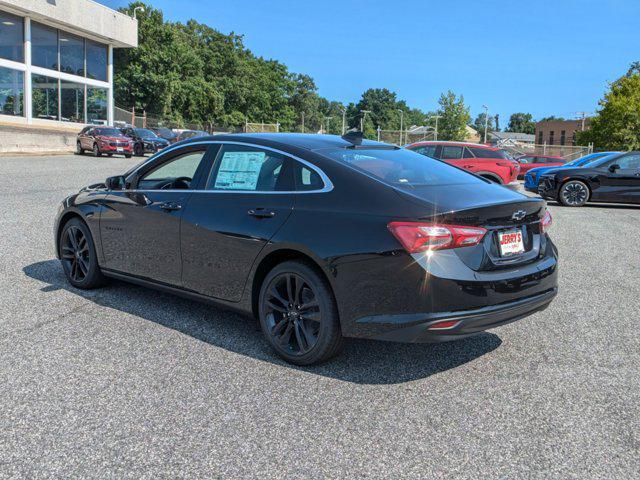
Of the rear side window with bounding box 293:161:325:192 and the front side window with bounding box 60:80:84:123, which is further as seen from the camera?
the front side window with bounding box 60:80:84:123

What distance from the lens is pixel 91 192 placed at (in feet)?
19.3

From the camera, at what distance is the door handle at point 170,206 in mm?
4887

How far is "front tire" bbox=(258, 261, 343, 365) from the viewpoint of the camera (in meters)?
3.90

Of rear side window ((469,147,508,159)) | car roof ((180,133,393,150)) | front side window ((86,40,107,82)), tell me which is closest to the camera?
car roof ((180,133,393,150))

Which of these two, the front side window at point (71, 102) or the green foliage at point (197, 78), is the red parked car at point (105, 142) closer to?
the front side window at point (71, 102)

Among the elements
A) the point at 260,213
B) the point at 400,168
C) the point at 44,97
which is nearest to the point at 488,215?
the point at 400,168

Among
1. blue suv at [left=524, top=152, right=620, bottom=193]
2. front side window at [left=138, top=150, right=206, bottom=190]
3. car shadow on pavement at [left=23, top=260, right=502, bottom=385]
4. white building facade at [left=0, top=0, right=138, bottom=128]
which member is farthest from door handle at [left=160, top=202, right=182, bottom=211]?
white building facade at [left=0, top=0, right=138, bottom=128]

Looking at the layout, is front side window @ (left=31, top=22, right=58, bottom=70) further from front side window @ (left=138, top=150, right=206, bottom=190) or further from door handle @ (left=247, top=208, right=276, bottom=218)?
door handle @ (left=247, top=208, right=276, bottom=218)

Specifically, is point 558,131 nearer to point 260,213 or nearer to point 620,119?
point 620,119

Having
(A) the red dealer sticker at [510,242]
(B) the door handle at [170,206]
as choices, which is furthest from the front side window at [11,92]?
(A) the red dealer sticker at [510,242]

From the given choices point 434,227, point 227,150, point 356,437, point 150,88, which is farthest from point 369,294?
point 150,88

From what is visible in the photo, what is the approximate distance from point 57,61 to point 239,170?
116ft

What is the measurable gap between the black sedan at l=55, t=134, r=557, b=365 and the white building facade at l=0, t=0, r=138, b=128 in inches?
1217

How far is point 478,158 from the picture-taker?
1750cm
